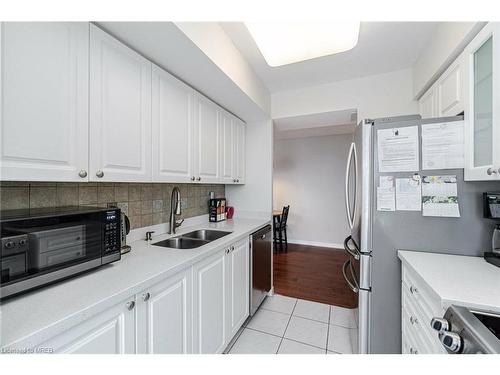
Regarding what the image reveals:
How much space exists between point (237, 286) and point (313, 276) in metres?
1.79

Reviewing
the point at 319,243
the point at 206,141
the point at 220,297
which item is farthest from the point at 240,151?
the point at 319,243

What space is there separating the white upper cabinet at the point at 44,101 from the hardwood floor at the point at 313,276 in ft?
7.79

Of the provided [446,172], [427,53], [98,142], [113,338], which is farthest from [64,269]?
[427,53]

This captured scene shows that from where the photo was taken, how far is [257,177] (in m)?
2.68

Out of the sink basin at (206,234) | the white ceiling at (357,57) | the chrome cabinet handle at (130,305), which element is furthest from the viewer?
the sink basin at (206,234)

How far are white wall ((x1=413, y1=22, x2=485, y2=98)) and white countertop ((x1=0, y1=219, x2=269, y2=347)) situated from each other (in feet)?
6.81

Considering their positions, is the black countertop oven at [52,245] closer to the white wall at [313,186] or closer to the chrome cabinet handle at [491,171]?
the chrome cabinet handle at [491,171]

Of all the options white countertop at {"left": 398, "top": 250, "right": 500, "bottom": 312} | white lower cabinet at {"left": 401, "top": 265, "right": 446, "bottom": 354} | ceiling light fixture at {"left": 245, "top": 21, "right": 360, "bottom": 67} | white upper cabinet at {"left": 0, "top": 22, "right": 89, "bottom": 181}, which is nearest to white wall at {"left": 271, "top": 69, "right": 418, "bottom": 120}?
ceiling light fixture at {"left": 245, "top": 21, "right": 360, "bottom": 67}

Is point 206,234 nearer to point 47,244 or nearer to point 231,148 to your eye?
point 231,148

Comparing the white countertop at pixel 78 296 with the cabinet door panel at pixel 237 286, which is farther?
the cabinet door panel at pixel 237 286


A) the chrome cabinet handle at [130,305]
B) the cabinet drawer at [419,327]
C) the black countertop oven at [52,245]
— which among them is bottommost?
the cabinet drawer at [419,327]

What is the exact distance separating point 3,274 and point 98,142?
0.65 metres

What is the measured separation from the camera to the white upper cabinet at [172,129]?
1411mm

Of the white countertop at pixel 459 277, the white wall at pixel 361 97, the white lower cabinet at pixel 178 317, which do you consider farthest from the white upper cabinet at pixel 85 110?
the white countertop at pixel 459 277
